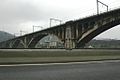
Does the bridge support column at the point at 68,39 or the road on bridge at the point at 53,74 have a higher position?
the bridge support column at the point at 68,39

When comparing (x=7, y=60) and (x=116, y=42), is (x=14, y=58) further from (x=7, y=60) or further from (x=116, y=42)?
(x=116, y=42)

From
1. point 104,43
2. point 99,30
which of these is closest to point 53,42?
point 104,43

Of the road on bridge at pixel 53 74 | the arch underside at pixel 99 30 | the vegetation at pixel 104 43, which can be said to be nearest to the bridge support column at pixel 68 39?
→ the arch underside at pixel 99 30

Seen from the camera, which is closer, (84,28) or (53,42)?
(84,28)

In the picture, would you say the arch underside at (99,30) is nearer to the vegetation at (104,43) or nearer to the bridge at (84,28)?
the bridge at (84,28)

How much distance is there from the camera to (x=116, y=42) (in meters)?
81.7

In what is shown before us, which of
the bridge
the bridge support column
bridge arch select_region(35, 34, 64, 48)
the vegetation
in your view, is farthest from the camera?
the vegetation

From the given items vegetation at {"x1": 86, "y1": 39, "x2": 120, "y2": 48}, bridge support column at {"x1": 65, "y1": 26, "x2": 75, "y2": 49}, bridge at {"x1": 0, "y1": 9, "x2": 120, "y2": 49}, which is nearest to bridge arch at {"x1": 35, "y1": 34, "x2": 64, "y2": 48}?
bridge at {"x1": 0, "y1": 9, "x2": 120, "y2": 49}

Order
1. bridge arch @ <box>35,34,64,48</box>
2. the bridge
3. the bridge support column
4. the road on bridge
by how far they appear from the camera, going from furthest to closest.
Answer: bridge arch @ <box>35,34,64,48</box>, the bridge support column, the bridge, the road on bridge

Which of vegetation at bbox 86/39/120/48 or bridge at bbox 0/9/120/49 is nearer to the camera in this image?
bridge at bbox 0/9/120/49

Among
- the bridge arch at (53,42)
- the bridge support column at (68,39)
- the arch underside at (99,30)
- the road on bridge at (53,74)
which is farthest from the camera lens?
the bridge arch at (53,42)

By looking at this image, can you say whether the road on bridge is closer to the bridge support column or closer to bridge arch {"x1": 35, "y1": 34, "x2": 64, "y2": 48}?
the bridge support column

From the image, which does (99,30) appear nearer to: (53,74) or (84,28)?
(84,28)

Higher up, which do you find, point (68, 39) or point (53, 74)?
point (68, 39)
